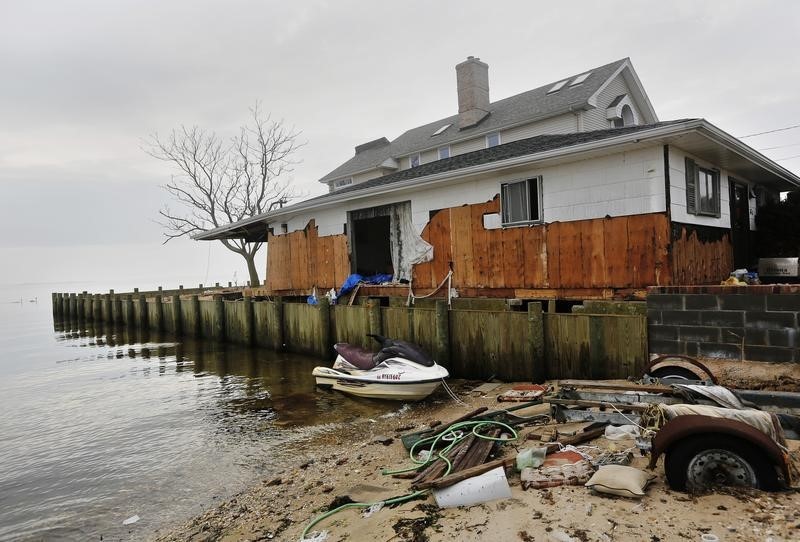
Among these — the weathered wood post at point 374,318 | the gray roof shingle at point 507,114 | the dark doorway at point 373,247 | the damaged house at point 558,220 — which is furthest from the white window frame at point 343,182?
the weathered wood post at point 374,318

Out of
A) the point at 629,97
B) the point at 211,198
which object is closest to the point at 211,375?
the point at 629,97

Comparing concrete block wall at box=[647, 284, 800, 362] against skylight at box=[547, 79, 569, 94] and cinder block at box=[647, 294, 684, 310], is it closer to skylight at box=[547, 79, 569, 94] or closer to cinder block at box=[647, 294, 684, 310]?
cinder block at box=[647, 294, 684, 310]

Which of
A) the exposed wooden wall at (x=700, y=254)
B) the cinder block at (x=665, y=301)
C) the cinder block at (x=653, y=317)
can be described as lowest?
the cinder block at (x=653, y=317)

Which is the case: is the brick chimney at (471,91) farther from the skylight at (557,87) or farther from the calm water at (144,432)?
the calm water at (144,432)

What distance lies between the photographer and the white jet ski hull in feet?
30.3

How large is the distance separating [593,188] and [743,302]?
3.98 metres

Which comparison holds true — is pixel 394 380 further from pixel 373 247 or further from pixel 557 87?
pixel 557 87

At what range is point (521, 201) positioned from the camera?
37.8 ft

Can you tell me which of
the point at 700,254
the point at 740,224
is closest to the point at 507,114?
the point at 740,224

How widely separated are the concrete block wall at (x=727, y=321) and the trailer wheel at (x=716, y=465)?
4416 millimetres

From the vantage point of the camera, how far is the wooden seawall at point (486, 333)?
27.6 feet

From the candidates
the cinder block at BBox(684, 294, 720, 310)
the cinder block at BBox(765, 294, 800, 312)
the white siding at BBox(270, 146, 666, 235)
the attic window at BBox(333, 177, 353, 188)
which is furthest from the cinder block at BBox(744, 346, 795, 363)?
the attic window at BBox(333, 177, 353, 188)

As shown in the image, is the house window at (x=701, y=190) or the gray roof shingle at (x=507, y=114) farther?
the gray roof shingle at (x=507, y=114)

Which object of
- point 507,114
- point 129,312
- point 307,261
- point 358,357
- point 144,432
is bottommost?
point 144,432
